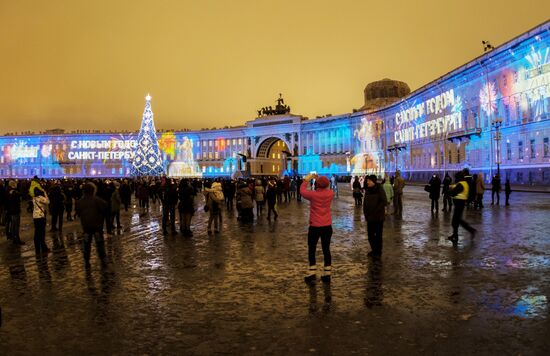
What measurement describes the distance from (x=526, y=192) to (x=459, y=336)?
3468cm

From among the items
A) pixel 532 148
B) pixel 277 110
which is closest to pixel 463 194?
pixel 532 148

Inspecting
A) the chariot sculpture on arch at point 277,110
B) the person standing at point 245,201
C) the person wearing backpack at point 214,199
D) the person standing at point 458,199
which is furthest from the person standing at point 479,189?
the chariot sculpture on arch at point 277,110

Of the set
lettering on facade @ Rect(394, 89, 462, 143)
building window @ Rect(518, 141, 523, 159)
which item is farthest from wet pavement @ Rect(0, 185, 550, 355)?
lettering on facade @ Rect(394, 89, 462, 143)

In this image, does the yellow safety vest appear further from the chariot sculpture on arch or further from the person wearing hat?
the chariot sculpture on arch

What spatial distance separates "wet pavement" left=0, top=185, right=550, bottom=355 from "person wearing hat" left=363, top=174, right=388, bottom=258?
0.28 m

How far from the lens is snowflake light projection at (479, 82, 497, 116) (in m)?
48.9

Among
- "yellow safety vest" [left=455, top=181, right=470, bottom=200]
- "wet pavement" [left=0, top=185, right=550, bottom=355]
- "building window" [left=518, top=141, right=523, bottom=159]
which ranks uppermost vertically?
"building window" [left=518, top=141, right=523, bottom=159]

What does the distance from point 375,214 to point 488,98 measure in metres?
44.2

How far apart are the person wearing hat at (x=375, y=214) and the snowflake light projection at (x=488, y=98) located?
42709mm

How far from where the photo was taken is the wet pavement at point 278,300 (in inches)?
205

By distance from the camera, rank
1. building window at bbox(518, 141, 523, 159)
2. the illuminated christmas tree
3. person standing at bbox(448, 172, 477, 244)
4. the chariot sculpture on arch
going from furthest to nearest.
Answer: the chariot sculpture on arch → the illuminated christmas tree → building window at bbox(518, 141, 523, 159) → person standing at bbox(448, 172, 477, 244)

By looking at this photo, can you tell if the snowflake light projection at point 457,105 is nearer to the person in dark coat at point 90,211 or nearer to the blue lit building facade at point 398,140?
the blue lit building facade at point 398,140

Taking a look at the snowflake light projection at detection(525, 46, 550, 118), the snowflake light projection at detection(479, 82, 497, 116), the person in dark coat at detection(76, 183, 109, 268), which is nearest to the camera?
the person in dark coat at detection(76, 183, 109, 268)

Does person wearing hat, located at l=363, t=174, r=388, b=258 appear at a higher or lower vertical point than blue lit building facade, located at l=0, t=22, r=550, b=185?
lower
